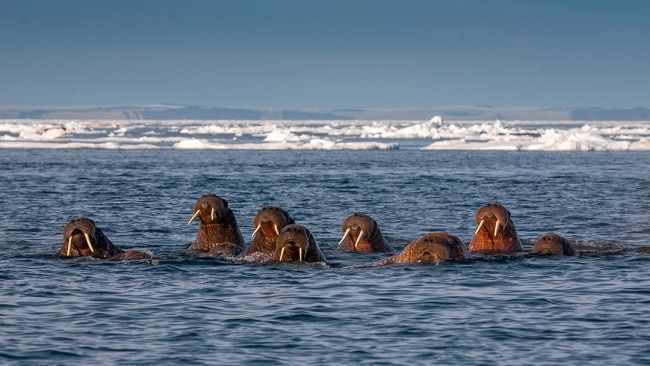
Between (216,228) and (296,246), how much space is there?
2.26 m

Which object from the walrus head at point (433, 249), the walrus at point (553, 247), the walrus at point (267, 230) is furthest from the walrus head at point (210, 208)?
the walrus at point (553, 247)

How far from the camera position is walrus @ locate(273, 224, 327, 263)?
14.1 m

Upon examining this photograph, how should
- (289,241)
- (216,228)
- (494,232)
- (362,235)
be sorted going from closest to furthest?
(289,241), (494,232), (362,235), (216,228)

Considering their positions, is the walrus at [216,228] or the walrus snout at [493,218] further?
the walrus at [216,228]

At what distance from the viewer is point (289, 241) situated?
558 inches

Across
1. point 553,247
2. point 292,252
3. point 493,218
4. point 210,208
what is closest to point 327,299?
point 292,252

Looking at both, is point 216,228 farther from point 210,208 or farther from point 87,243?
point 87,243

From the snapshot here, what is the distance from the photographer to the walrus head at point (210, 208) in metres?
15.9

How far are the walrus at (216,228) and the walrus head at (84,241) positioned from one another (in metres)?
1.21

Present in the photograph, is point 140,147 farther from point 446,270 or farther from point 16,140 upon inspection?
point 446,270

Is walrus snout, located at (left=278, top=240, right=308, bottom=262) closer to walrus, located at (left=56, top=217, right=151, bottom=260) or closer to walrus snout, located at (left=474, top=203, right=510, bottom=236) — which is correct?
walrus, located at (left=56, top=217, right=151, bottom=260)

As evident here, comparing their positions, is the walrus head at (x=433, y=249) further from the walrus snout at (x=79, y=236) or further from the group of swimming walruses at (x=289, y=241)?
the walrus snout at (x=79, y=236)

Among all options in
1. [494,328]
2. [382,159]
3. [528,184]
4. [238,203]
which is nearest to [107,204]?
[238,203]

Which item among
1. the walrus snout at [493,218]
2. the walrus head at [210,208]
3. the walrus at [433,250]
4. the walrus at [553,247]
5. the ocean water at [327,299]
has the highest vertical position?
the walrus head at [210,208]
